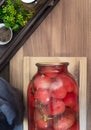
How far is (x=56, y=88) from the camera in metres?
0.87

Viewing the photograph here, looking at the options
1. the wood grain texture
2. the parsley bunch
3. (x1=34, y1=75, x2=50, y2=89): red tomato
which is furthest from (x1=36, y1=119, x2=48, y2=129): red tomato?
the parsley bunch

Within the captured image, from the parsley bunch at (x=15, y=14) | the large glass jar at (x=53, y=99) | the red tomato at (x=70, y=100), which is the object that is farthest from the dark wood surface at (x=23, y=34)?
the red tomato at (x=70, y=100)

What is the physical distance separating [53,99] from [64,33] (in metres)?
0.29

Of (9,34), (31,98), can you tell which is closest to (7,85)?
(31,98)

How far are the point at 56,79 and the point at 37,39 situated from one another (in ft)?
0.76

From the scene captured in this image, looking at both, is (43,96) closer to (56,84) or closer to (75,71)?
(56,84)

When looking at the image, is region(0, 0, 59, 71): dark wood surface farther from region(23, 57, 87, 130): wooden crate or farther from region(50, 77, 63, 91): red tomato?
region(50, 77, 63, 91): red tomato

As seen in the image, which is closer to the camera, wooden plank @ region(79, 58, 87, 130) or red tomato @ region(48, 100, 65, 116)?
red tomato @ region(48, 100, 65, 116)

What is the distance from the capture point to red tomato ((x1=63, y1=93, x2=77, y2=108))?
88 cm

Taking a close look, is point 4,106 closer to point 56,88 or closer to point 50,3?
point 56,88

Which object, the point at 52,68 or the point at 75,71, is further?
the point at 75,71

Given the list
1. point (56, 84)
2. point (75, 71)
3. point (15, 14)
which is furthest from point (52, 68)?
point (15, 14)

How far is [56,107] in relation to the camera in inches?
34.2

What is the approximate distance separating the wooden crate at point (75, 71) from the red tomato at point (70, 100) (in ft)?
0.36
